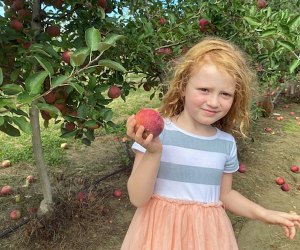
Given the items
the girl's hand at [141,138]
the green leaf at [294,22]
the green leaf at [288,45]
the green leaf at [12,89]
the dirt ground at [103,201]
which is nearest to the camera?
the girl's hand at [141,138]

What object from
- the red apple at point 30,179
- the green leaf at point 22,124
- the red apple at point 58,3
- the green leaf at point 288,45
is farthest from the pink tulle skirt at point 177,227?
the red apple at point 30,179

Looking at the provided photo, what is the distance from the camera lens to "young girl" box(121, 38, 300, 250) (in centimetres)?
124

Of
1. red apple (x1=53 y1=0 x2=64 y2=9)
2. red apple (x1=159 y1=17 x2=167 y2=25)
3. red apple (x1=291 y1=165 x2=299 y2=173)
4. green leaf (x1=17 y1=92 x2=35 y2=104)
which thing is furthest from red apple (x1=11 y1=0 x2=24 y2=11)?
red apple (x1=291 y1=165 x2=299 y2=173)

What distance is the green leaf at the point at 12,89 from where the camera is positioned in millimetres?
1134

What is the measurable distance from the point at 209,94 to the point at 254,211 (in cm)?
44

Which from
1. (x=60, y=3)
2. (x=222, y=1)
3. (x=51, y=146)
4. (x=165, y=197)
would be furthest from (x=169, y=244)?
(x=51, y=146)

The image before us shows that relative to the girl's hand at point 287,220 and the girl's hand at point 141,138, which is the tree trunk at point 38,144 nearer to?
the girl's hand at point 141,138

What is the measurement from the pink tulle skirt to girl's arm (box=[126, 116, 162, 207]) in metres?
0.08

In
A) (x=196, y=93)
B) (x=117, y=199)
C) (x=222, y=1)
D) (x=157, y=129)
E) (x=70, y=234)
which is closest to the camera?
(x=157, y=129)

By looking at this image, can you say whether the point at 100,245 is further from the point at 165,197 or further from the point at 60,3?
the point at 60,3

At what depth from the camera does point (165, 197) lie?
4.33ft

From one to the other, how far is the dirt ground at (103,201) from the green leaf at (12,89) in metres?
1.31

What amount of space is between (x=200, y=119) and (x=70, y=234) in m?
1.47

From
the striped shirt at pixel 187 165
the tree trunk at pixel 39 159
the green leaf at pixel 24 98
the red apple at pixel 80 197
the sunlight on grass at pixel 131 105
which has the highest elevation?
the green leaf at pixel 24 98
